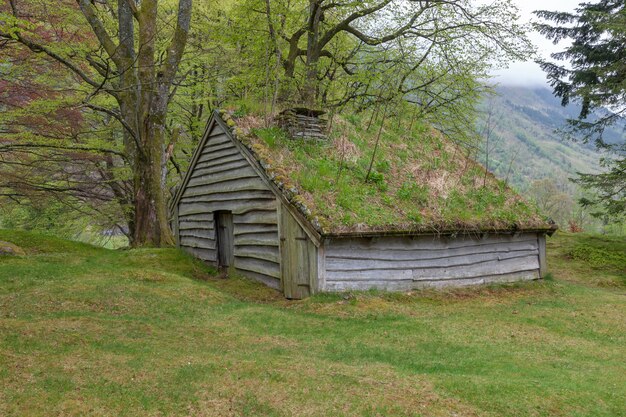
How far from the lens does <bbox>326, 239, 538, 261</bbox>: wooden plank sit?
35.1 feet

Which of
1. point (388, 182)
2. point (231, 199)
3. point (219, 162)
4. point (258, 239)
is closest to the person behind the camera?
point (258, 239)

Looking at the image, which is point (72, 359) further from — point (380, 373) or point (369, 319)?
point (369, 319)

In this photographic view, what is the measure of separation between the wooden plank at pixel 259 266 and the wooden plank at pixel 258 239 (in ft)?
1.60

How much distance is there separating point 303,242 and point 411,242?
2.85 m

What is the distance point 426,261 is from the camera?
11.9 meters

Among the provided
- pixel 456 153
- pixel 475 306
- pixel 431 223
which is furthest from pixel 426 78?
pixel 475 306

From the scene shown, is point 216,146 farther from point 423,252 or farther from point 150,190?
point 423,252

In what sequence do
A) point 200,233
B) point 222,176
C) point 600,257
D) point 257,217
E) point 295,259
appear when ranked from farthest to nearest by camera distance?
point 600,257
point 200,233
point 222,176
point 257,217
point 295,259

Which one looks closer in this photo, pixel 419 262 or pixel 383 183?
pixel 419 262

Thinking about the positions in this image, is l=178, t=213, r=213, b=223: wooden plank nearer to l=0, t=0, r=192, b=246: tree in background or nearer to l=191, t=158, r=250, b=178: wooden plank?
l=0, t=0, r=192, b=246: tree in background

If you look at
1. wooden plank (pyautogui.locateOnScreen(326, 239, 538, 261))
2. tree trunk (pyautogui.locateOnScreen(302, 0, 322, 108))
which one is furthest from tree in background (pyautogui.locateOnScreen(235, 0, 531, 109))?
wooden plank (pyautogui.locateOnScreen(326, 239, 538, 261))

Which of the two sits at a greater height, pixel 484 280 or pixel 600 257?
pixel 484 280

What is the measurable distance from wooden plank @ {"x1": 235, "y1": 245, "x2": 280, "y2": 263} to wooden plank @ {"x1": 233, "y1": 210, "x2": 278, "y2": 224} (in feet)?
2.24

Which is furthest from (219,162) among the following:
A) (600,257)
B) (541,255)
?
(600,257)
